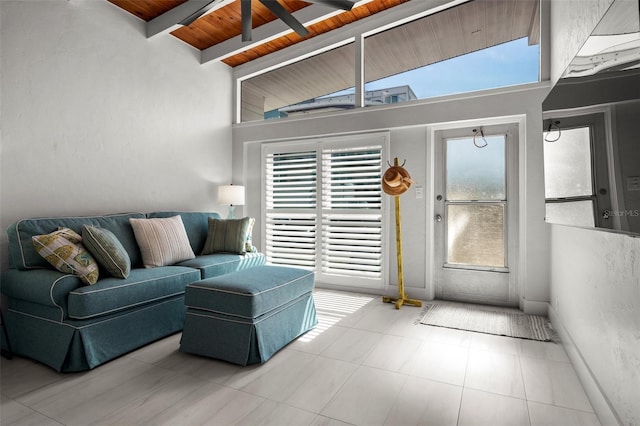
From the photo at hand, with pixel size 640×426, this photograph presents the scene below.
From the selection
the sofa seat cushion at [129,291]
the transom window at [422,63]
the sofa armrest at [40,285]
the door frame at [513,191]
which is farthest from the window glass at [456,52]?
the sofa armrest at [40,285]

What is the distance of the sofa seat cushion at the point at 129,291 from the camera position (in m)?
2.32

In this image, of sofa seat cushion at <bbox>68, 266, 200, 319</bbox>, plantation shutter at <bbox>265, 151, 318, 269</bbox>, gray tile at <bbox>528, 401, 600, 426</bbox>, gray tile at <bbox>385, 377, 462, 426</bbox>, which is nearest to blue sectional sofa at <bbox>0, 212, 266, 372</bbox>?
sofa seat cushion at <bbox>68, 266, 200, 319</bbox>

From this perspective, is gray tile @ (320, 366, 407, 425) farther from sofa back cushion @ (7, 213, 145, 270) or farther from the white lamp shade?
the white lamp shade

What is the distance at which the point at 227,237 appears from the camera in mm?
4059

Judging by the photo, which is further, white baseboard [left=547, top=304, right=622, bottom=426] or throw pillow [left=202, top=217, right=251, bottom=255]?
throw pillow [left=202, top=217, right=251, bottom=255]

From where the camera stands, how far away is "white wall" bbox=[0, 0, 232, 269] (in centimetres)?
297

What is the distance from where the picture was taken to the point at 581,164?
1.73 meters

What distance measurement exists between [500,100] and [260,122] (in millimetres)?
2989

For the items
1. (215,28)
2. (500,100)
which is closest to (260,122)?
(215,28)

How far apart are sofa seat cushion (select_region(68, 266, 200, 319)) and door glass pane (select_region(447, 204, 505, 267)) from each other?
277 centimetres

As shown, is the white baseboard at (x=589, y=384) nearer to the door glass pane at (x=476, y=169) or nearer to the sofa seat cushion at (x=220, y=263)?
the door glass pane at (x=476, y=169)

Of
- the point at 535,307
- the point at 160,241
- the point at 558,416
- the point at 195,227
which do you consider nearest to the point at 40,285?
the point at 160,241

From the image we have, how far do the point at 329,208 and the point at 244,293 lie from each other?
7.61 ft

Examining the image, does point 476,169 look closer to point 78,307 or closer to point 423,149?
point 423,149
